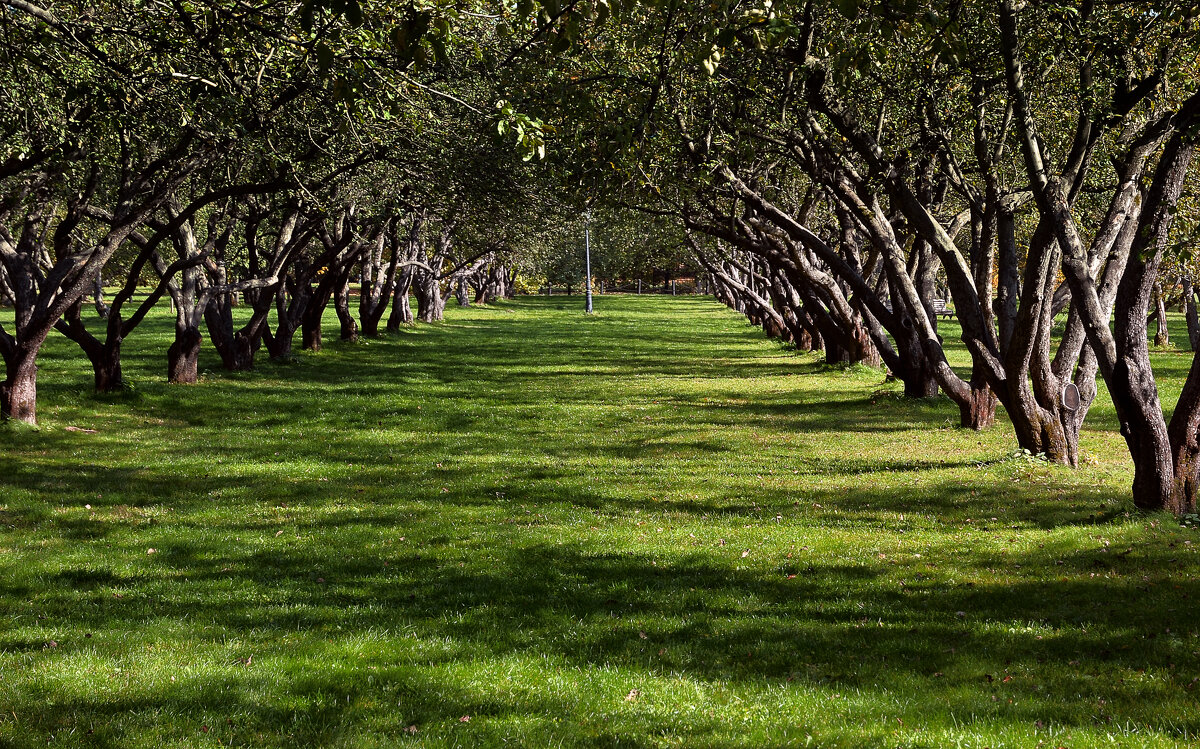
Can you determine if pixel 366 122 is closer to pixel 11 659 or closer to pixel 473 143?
pixel 473 143

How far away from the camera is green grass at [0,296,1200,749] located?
631 cm

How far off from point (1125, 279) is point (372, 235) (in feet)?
80.9

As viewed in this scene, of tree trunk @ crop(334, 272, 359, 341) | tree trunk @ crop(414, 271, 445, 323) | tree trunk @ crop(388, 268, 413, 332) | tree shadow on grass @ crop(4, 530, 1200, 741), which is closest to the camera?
tree shadow on grass @ crop(4, 530, 1200, 741)

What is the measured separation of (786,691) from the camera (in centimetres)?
679

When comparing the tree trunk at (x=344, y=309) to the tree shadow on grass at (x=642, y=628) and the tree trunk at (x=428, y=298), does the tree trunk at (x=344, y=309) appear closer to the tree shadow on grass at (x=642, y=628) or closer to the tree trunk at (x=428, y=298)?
the tree trunk at (x=428, y=298)

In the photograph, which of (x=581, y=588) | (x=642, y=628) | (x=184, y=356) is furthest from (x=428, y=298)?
(x=642, y=628)

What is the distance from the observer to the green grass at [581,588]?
6.31 metres

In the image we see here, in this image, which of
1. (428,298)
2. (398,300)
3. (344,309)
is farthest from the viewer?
(428,298)

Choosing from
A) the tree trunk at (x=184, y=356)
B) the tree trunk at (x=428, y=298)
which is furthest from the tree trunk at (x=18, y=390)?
the tree trunk at (x=428, y=298)

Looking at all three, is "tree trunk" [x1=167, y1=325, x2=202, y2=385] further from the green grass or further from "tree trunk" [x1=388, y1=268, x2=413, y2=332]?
"tree trunk" [x1=388, y1=268, x2=413, y2=332]

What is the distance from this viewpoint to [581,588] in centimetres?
937

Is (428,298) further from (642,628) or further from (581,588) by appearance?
(642,628)

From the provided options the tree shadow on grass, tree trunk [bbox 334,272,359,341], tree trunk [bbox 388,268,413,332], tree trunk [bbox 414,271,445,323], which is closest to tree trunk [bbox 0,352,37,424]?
the tree shadow on grass

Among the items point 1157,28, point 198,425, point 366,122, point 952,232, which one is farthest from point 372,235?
point 1157,28
